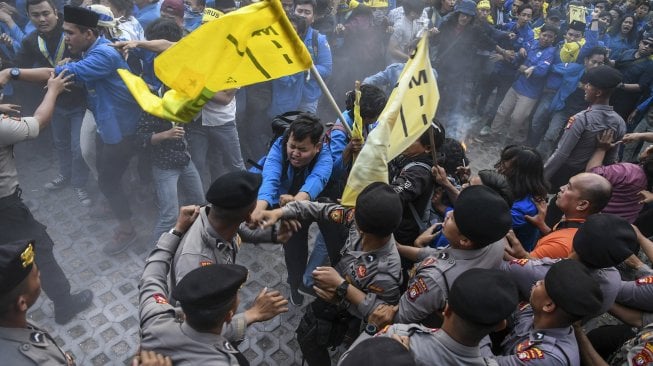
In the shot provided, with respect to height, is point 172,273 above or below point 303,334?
above

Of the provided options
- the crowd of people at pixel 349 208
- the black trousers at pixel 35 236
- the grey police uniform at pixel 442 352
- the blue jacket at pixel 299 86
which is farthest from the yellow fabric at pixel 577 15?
the black trousers at pixel 35 236

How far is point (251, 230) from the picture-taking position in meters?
3.36

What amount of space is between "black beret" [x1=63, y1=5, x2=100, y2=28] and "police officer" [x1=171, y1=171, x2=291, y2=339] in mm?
3278

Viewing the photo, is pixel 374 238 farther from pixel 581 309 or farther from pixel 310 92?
pixel 310 92

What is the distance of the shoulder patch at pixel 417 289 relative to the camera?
2.68m

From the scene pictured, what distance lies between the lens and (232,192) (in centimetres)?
271

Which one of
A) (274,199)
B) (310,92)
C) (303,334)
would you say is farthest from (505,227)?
(310,92)

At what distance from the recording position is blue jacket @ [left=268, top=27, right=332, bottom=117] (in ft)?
20.8

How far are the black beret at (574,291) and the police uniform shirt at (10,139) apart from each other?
4.27 m

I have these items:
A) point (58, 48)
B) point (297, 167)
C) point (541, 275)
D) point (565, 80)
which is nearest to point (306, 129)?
point (297, 167)

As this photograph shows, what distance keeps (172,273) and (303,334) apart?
1.18m

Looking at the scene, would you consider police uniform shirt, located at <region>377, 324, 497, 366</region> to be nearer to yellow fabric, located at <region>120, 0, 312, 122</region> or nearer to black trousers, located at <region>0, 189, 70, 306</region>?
yellow fabric, located at <region>120, 0, 312, 122</region>

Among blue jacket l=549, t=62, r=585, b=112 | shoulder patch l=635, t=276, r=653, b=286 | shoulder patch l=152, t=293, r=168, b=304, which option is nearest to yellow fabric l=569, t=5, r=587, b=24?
blue jacket l=549, t=62, r=585, b=112

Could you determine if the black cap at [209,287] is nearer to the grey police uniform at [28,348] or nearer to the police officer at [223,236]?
the police officer at [223,236]
